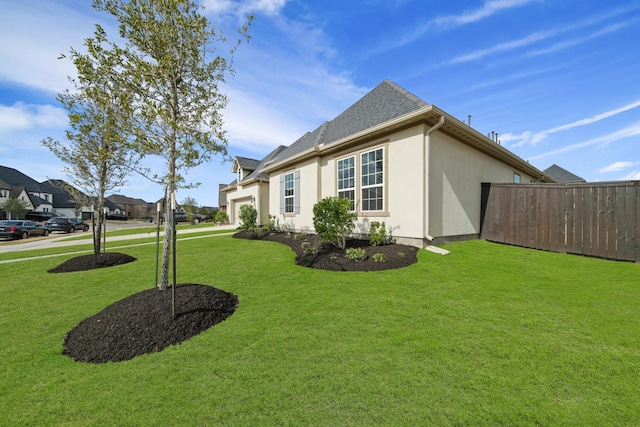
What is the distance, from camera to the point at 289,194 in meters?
12.8

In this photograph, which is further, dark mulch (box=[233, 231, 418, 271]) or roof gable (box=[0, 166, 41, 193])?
roof gable (box=[0, 166, 41, 193])

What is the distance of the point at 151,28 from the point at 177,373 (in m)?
4.77

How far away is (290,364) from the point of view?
260 centimetres

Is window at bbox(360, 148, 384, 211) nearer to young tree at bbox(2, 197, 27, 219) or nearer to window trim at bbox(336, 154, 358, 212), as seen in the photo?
window trim at bbox(336, 154, 358, 212)

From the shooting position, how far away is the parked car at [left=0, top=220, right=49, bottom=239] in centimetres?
1755

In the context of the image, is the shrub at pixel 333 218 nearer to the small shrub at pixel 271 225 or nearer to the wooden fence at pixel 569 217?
the wooden fence at pixel 569 217

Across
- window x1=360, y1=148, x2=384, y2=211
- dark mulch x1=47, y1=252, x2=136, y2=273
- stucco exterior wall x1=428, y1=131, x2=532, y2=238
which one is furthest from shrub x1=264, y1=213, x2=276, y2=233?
stucco exterior wall x1=428, y1=131, x2=532, y2=238

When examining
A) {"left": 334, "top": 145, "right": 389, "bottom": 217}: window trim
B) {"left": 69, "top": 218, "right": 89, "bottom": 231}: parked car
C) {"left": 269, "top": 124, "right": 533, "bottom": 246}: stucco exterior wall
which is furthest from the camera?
{"left": 69, "top": 218, "right": 89, "bottom": 231}: parked car

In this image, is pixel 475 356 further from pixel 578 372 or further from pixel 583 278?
pixel 583 278

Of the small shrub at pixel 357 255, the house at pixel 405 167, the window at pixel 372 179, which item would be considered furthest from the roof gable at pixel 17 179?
the small shrub at pixel 357 255

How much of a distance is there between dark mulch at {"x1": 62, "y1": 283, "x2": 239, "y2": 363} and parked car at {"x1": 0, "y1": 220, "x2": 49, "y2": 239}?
23077 mm

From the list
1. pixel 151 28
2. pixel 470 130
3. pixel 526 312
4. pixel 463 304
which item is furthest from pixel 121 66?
pixel 470 130

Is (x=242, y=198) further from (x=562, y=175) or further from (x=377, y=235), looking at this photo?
(x=562, y=175)

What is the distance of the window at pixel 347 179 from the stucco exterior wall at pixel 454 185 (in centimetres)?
268
